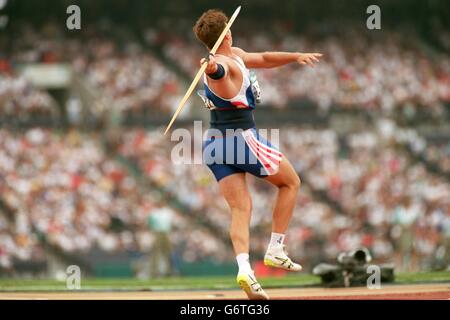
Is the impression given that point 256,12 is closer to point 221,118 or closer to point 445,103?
point 445,103

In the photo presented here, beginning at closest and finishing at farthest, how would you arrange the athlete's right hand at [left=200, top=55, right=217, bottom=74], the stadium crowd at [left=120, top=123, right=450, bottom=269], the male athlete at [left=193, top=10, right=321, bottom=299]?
the athlete's right hand at [left=200, top=55, right=217, bottom=74]
the male athlete at [left=193, top=10, right=321, bottom=299]
the stadium crowd at [left=120, top=123, right=450, bottom=269]

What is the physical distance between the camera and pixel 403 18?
28.6m

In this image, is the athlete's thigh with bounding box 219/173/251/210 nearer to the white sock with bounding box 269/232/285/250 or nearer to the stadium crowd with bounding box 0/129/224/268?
the white sock with bounding box 269/232/285/250

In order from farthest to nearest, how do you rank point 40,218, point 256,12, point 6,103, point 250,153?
point 256,12 → point 6,103 → point 40,218 → point 250,153

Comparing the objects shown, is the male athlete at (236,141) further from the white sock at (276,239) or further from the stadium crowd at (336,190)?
the stadium crowd at (336,190)

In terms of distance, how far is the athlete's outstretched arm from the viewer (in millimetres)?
8706

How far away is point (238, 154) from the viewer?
847cm

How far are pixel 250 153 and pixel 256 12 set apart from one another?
21.1m

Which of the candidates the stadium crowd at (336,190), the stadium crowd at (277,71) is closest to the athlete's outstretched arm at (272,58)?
the stadium crowd at (336,190)

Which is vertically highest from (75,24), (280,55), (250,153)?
(75,24)

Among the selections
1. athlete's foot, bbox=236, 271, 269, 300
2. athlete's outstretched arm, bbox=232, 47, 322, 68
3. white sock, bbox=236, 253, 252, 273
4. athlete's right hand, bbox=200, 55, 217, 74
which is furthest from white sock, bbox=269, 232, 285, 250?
athlete's right hand, bbox=200, 55, 217, 74

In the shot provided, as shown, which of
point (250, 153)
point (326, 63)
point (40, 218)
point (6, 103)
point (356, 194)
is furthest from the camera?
point (326, 63)

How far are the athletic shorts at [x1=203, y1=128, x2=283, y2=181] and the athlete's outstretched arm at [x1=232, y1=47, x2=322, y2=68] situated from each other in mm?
649
